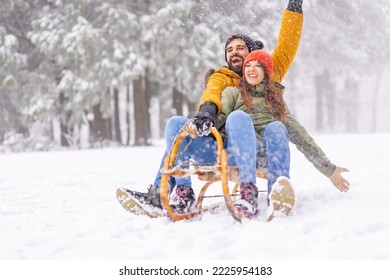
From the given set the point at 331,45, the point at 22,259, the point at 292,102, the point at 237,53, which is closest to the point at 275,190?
the point at 237,53

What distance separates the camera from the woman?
10.5 feet

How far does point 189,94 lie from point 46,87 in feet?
14.3

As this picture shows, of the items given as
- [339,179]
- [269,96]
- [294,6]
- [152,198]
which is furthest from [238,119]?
[294,6]

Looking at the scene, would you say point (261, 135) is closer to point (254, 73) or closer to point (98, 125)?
point (254, 73)

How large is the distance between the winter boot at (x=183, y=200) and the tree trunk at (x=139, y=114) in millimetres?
10923

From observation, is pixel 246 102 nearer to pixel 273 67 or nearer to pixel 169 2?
pixel 273 67

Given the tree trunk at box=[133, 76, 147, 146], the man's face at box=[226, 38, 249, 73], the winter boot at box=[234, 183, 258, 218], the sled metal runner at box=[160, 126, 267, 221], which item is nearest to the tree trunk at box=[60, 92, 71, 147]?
the tree trunk at box=[133, 76, 147, 146]

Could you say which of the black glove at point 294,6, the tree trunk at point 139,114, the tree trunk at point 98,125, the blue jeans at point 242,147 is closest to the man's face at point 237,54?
the black glove at point 294,6

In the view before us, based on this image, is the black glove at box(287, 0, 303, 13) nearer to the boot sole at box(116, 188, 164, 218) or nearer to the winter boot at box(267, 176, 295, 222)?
the winter boot at box(267, 176, 295, 222)

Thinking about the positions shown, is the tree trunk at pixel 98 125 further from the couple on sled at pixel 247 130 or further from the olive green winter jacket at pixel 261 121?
the olive green winter jacket at pixel 261 121

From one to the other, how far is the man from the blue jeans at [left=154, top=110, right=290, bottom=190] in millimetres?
100

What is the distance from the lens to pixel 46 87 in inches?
575

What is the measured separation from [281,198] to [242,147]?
42 centimetres

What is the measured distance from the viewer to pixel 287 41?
3.98 meters
